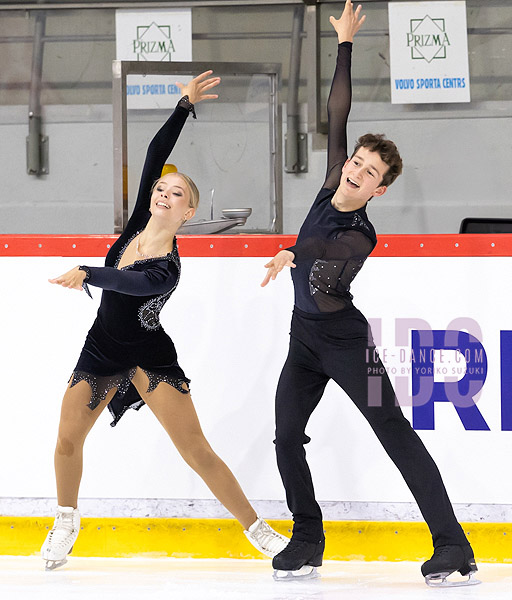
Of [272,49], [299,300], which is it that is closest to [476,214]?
[272,49]

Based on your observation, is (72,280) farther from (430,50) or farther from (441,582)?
(430,50)

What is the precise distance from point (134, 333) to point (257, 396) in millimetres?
452

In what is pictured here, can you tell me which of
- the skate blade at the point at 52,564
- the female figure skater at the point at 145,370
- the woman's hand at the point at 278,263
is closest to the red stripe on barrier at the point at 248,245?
the female figure skater at the point at 145,370

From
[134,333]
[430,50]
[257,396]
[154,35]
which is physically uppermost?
[154,35]

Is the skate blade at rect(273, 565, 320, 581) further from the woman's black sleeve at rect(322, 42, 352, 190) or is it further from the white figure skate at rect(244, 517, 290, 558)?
the woman's black sleeve at rect(322, 42, 352, 190)

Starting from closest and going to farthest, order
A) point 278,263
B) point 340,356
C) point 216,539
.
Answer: point 278,263, point 340,356, point 216,539

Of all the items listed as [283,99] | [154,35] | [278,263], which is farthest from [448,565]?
[154,35]

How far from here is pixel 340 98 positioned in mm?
2404

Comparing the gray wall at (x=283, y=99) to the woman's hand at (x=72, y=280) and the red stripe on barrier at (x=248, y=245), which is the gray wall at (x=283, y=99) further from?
the woman's hand at (x=72, y=280)

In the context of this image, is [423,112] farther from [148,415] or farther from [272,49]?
[148,415]

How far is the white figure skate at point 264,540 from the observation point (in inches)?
99.7

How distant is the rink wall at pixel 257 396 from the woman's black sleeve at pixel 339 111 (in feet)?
1.08

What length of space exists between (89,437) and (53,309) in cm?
40

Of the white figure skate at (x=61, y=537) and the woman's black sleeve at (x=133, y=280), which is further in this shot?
the white figure skate at (x=61, y=537)
